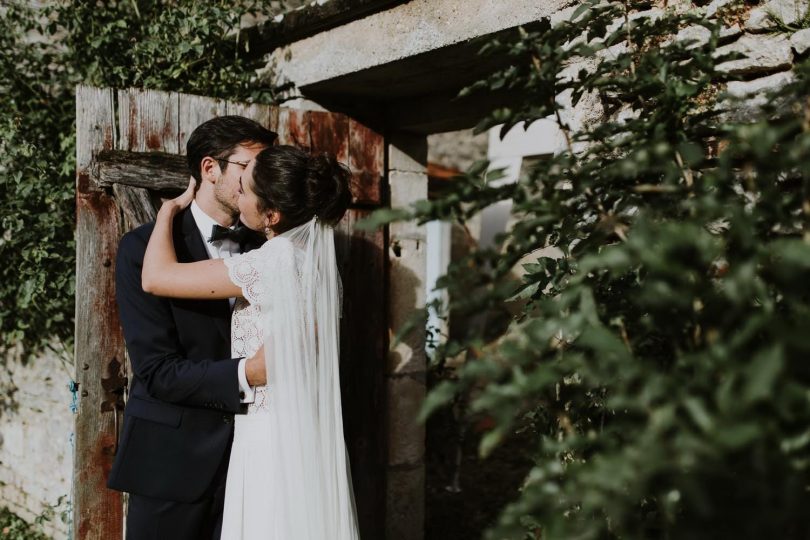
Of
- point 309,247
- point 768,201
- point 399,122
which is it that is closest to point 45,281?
point 309,247

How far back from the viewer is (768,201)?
1.12m

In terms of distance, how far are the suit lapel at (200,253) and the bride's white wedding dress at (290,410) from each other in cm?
9

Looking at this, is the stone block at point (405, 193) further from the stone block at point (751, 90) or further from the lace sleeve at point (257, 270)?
the stone block at point (751, 90)

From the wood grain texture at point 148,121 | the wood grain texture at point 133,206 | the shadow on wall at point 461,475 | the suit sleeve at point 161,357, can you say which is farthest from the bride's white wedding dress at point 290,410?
the shadow on wall at point 461,475

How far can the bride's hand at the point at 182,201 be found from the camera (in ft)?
8.07

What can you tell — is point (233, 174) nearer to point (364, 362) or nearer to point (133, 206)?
point (133, 206)

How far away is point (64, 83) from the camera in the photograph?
133 inches

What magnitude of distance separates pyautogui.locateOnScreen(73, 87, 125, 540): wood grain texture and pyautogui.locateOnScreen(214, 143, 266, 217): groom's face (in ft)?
1.60

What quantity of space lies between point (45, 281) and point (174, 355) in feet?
4.33

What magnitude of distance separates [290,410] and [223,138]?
1.03 meters

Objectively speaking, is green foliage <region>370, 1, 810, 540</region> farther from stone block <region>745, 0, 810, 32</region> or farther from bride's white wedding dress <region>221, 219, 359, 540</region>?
bride's white wedding dress <region>221, 219, 359, 540</region>

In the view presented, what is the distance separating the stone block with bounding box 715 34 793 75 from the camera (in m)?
1.96

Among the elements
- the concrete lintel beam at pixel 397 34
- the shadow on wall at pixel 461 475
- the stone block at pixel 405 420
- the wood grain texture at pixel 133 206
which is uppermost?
the concrete lintel beam at pixel 397 34

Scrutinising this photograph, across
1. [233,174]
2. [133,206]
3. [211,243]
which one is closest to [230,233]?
[211,243]
